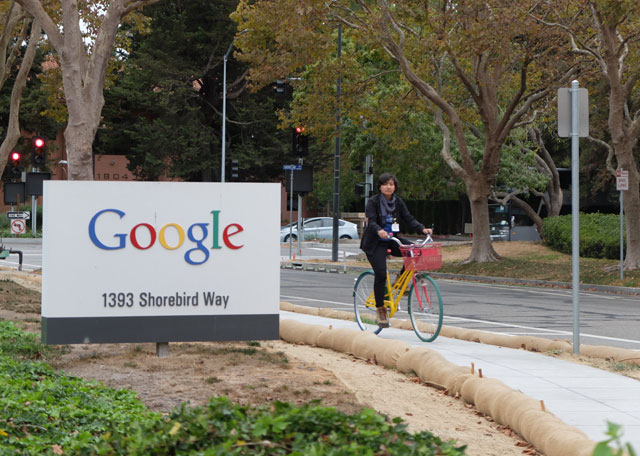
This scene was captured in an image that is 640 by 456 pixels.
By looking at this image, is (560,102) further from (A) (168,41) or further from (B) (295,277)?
(A) (168,41)

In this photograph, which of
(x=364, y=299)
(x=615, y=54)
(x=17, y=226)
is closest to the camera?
(x=364, y=299)

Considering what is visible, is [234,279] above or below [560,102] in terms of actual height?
below

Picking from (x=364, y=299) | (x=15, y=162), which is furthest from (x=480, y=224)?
(x=364, y=299)

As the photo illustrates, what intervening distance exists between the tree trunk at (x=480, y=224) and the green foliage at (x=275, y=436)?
1085 inches

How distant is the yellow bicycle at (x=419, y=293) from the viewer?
11.3 metres

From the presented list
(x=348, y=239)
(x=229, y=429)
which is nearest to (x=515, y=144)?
(x=348, y=239)

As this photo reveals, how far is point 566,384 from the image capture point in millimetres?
8336

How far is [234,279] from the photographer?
A: 8836 millimetres

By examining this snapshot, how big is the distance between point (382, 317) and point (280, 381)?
14.0 feet

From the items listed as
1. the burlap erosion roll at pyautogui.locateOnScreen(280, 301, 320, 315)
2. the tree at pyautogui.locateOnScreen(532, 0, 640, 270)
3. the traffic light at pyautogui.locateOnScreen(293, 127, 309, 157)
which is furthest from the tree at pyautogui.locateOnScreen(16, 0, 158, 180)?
the traffic light at pyautogui.locateOnScreen(293, 127, 309, 157)

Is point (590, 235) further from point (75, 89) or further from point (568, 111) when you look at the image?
point (568, 111)

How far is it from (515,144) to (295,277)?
21033 millimetres

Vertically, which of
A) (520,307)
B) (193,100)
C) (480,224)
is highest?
(193,100)

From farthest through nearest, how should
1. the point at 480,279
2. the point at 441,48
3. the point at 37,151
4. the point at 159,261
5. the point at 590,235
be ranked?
the point at 590,235
the point at 480,279
the point at 37,151
the point at 441,48
the point at 159,261
